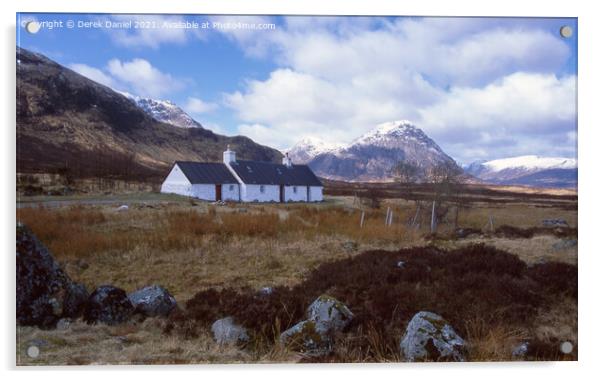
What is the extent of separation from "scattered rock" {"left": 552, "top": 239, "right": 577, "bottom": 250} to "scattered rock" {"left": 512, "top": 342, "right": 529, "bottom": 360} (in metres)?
1.64

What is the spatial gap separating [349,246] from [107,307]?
350 cm

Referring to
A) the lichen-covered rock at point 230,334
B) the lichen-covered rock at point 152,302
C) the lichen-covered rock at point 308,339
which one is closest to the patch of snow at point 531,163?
the lichen-covered rock at point 308,339

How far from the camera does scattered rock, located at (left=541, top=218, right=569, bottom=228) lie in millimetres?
5465

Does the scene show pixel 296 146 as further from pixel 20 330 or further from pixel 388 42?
pixel 20 330

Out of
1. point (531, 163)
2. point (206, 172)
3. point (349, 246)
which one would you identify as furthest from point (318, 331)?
point (531, 163)

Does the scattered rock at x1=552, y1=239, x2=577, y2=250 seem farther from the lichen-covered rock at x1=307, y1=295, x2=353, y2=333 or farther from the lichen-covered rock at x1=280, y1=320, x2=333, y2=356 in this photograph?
the lichen-covered rock at x1=280, y1=320, x2=333, y2=356

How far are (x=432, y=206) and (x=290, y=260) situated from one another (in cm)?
240

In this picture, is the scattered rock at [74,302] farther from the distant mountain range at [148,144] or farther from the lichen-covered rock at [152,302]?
the distant mountain range at [148,144]

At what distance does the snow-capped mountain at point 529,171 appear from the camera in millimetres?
5305

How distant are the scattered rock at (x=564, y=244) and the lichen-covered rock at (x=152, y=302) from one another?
5.20 meters

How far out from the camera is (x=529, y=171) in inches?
226

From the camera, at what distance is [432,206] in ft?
21.1

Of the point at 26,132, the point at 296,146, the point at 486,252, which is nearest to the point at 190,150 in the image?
the point at 296,146

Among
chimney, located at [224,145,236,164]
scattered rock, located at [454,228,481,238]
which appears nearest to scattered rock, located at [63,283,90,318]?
chimney, located at [224,145,236,164]
